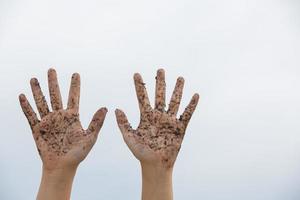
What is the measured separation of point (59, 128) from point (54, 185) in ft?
2.62

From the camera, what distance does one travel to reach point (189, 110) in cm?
1158

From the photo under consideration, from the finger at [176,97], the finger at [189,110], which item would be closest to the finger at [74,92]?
the finger at [176,97]

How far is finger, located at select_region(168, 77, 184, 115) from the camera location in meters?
11.5

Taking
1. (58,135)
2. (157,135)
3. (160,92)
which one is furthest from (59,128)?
(160,92)

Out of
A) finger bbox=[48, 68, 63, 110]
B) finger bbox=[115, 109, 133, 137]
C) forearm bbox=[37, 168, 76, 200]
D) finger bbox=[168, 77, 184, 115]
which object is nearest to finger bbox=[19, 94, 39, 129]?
Result: finger bbox=[48, 68, 63, 110]

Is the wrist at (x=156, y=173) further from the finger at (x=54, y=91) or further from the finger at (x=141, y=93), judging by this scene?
the finger at (x=54, y=91)

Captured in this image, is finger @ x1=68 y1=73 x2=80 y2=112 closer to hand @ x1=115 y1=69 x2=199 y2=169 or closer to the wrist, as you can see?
hand @ x1=115 y1=69 x2=199 y2=169

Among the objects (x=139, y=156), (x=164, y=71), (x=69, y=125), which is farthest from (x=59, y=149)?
(x=164, y=71)

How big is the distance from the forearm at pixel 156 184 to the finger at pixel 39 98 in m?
1.64

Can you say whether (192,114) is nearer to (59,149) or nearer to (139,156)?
(139,156)

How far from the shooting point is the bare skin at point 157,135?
36.6ft

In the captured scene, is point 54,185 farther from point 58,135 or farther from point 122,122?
point 122,122

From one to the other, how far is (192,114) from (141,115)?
0.74 meters

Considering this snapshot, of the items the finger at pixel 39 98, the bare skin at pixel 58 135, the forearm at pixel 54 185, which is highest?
the finger at pixel 39 98
